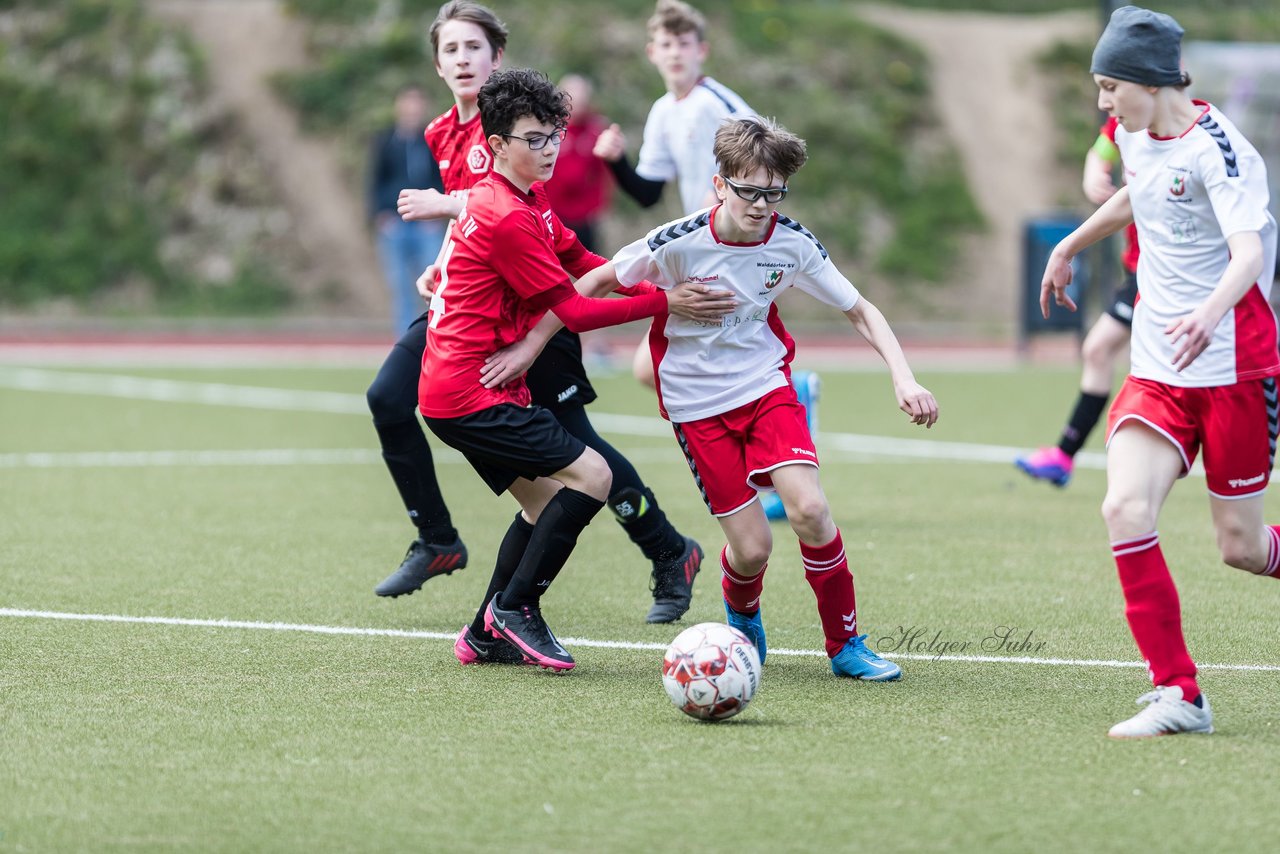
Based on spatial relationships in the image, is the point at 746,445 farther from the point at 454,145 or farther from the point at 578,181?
the point at 578,181

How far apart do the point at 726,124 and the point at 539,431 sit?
1.08 metres

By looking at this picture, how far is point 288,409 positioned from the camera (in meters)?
14.1

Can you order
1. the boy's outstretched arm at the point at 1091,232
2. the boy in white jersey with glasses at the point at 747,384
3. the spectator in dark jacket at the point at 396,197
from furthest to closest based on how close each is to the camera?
the spectator in dark jacket at the point at 396,197, the boy in white jersey with glasses at the point at 747,384, the boy's outstretched arm at the point at 1091,232

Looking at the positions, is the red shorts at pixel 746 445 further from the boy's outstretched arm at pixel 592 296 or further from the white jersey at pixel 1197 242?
the white jersey at pixel 1197 242

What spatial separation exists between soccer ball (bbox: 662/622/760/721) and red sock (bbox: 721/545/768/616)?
1.83ft

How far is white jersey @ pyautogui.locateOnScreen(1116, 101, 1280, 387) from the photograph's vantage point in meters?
4.77

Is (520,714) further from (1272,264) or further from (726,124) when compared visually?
(1272,264)

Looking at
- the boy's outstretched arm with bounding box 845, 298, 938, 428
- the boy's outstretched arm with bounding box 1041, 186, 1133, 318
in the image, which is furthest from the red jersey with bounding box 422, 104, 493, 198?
the boy's outstretched arm with bounding box 1041, 186, 1133, 318

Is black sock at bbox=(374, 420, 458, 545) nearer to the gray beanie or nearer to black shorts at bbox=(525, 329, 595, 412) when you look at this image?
black shorts at bbox=(525, 329, 595, 412)

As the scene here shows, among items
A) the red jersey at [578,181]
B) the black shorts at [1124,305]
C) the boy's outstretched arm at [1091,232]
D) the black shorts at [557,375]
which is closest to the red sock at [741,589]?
the black shorts at [557,375]

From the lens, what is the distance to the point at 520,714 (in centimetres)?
496

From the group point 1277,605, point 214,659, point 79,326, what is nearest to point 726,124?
point 214,659

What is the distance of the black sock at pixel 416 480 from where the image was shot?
21.6 feet

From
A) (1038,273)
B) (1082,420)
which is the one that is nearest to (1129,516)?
(1082,420)
